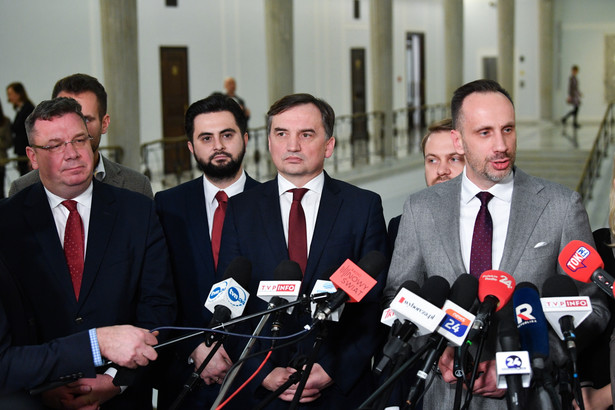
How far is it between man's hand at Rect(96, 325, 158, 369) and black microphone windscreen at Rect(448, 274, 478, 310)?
86 cm

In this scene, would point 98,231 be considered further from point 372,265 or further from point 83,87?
point 83,87

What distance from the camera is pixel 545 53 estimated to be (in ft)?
73.3

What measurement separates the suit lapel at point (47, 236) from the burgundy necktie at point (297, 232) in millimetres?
790

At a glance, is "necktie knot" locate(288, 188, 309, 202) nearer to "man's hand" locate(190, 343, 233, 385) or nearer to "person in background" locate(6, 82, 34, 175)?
"man's hand" locate(190, 343, 233, 385)

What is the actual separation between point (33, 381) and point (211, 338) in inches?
22.2

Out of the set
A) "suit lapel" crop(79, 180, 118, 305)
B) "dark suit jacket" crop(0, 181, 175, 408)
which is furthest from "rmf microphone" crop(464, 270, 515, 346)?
"suit lapel" crop(79, 180, 118, 305)

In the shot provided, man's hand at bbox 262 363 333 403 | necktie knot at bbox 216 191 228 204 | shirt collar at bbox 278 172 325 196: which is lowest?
A: man's hand at bbox 262 363 333 403

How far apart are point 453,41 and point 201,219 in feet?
46.5

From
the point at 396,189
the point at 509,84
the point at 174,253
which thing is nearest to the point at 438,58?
the point at 509,84

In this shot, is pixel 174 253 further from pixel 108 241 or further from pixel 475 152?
pixel 475 152

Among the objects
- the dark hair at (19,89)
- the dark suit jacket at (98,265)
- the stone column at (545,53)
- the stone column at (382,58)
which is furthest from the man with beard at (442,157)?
the stone column at (545,53)

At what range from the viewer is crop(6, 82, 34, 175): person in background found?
8.81 m

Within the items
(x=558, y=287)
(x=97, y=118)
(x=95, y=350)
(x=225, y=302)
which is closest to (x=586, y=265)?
(x=558, y=287)

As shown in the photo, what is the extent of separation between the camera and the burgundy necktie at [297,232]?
108 inches
